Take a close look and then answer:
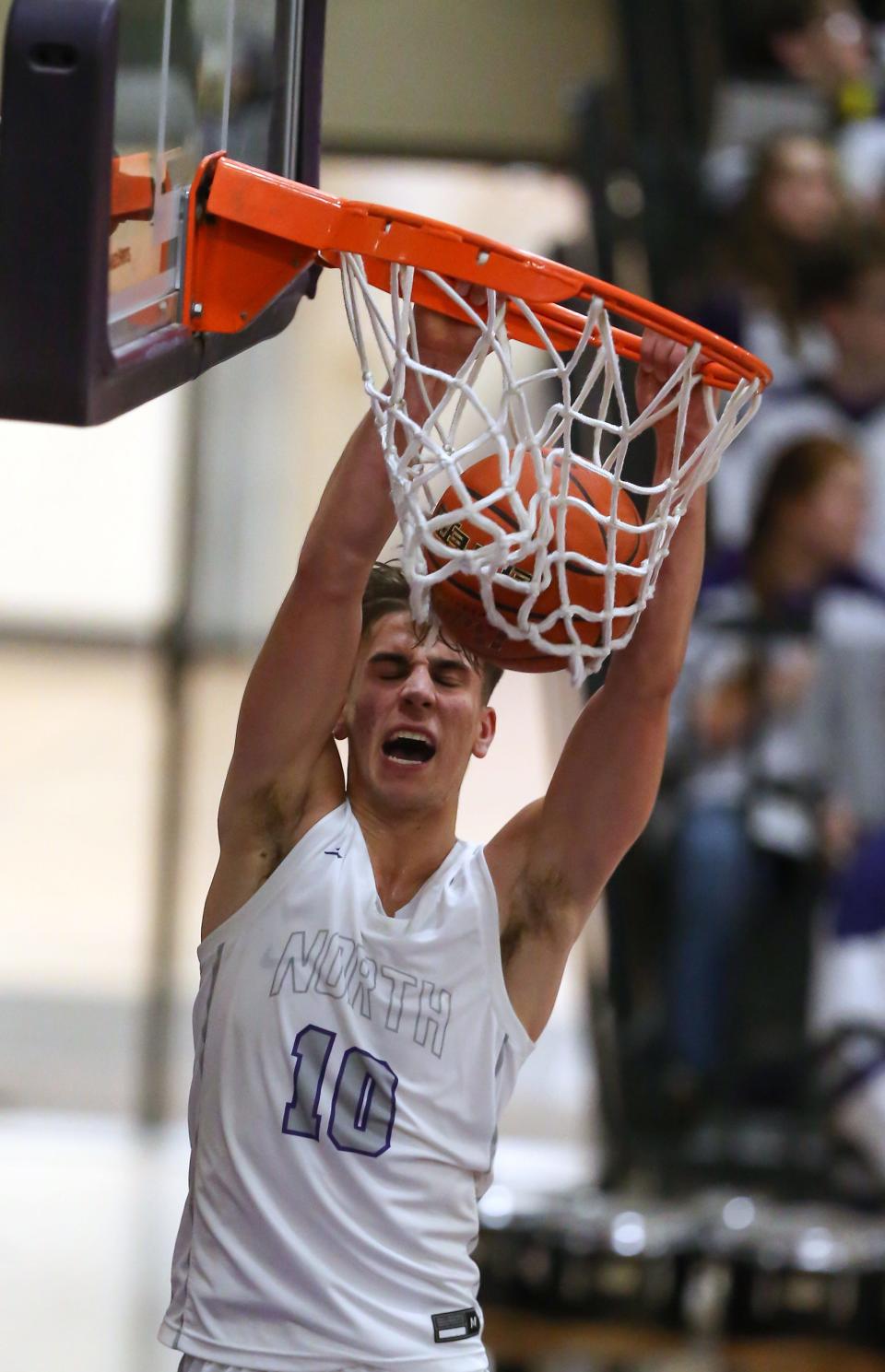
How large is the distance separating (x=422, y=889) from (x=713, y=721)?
2.90 meters

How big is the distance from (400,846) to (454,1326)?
1.79 feet

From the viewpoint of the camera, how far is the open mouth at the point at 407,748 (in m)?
2.03

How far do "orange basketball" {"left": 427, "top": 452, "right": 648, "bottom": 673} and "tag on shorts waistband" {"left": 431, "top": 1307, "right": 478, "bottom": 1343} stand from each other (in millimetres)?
734

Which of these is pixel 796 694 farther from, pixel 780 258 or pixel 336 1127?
pixel 336 1127

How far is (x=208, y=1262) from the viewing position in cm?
198

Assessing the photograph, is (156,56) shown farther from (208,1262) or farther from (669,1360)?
(669,1360)

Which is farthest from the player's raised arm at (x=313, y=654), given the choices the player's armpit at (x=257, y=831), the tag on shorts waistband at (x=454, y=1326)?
the tag on shorts waistband at (x=454, y=1326)

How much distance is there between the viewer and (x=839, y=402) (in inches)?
203

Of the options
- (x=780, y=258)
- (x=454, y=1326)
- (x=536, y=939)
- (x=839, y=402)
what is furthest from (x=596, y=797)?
(x=780, y=258)

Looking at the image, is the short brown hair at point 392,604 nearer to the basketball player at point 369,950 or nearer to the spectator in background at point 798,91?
the basketball player at point 369,950

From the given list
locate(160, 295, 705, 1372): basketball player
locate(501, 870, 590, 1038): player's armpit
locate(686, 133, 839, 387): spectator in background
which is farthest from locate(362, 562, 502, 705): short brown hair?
locate(686, 133, 839, 387): spectator in background

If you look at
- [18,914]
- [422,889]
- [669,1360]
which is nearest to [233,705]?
[18,914]

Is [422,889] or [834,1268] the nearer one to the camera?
[422,889]

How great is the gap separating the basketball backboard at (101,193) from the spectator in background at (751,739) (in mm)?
2889
